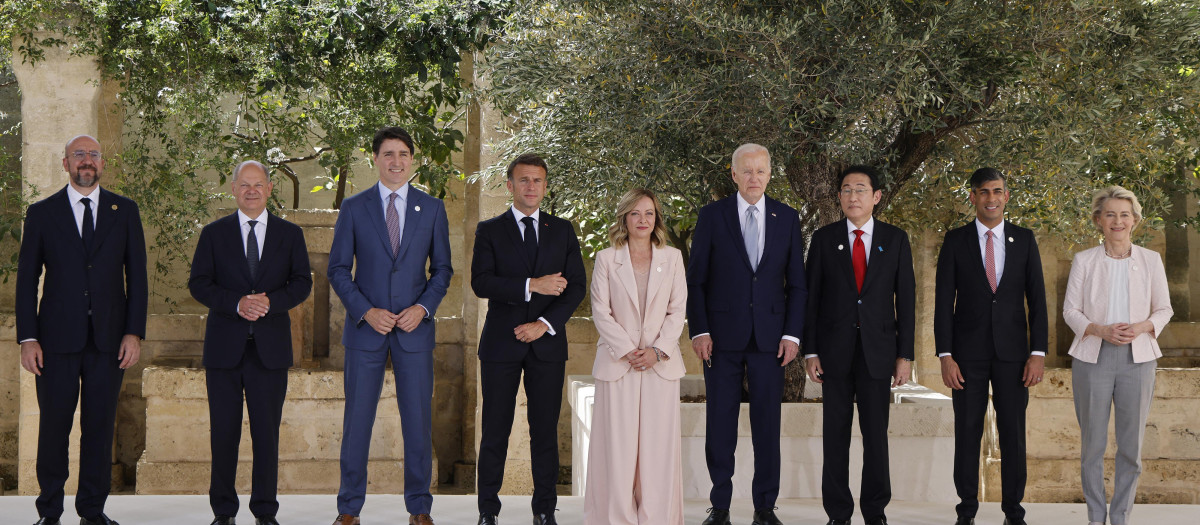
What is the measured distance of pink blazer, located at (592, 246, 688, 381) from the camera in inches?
156

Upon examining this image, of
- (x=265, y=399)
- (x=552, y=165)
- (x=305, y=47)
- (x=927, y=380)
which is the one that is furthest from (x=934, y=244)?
(x=265, y=399)

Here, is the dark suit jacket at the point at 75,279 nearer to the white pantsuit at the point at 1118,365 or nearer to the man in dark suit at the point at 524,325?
the man in dark suit at the point at 524,325

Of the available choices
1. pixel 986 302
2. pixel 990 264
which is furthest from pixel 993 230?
pixel 986 302

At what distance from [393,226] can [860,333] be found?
1.96 m

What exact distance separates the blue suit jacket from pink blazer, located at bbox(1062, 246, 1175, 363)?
261 cm

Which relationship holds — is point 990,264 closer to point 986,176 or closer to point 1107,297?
point 986,176

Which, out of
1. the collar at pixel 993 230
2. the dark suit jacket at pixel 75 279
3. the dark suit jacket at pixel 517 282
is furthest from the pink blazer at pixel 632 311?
the dark suit jacket at pixel 75 279

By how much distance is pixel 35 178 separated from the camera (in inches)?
282

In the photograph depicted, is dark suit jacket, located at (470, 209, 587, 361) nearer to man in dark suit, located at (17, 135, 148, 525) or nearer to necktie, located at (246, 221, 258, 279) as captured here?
necktie, located at (246, 221, 258, 279)

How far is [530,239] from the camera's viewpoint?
13.5 feet

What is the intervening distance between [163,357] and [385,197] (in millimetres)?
5700

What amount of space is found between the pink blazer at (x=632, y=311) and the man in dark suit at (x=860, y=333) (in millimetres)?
626

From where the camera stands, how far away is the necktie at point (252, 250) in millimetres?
4027

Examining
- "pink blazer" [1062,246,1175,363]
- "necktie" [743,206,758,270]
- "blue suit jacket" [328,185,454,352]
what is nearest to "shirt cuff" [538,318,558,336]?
Result: "blue suit jacket" [328,185,454,352]
